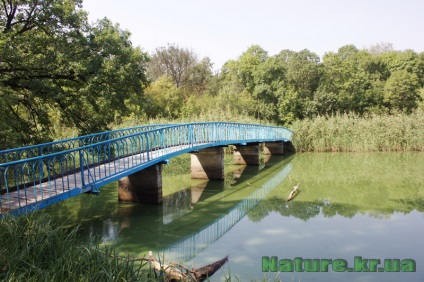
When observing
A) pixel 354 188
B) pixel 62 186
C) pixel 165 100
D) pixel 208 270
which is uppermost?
pixel 165 100

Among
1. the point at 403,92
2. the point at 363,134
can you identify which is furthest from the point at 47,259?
the point at 403,92

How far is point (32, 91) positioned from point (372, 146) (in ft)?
63.6

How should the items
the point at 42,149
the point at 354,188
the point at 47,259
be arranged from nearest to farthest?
the point at 47,259, the point at 42,149, the point at 354,188

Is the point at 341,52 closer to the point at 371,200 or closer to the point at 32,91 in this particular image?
the point at 371,200

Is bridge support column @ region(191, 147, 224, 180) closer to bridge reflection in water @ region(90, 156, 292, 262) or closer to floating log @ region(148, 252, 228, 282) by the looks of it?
bridge reflection in water @ region(90, 156, 292, 262)

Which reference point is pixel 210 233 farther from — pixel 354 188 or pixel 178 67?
pixel 178 67

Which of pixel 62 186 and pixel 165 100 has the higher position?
pixel 165 100

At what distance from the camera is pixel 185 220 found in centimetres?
887

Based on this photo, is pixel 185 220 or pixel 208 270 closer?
pixel 208 270

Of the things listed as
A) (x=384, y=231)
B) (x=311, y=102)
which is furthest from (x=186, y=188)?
(x=311, y=102)

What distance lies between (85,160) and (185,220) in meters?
3.68

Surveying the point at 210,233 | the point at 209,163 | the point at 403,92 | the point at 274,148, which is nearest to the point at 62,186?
the point at 210,233

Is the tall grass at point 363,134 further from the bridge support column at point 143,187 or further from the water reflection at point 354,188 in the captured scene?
the bridge support column at point 143,187

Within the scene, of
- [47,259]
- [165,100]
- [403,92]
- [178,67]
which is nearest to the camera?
[47,259]
